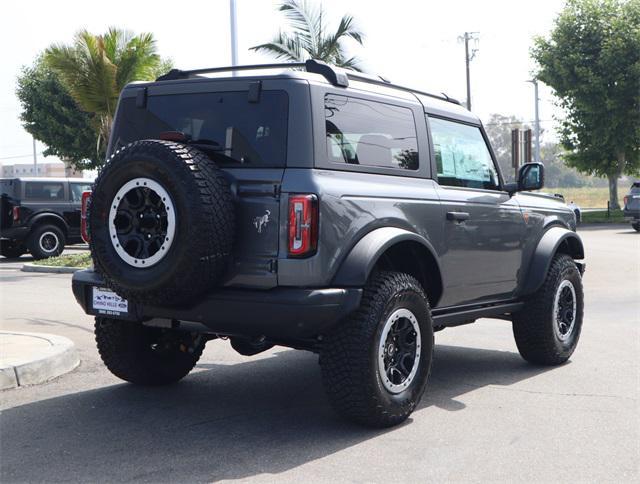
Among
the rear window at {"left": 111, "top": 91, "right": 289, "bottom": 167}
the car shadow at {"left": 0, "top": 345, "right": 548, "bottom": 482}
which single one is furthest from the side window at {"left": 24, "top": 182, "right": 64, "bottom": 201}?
the rear window at {"left": 111, "top": 91, "right": 289, "bottom": 167}

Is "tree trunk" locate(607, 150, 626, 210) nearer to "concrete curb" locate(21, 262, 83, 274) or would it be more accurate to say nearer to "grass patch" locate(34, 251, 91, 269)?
"grass patch" locate(34, 251, 91, 269)

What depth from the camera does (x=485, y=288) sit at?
6.50 meters

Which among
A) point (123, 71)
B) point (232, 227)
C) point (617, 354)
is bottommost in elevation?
point (617, 354)

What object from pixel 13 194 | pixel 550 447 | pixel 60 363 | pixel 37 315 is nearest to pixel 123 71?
pixel 13 194

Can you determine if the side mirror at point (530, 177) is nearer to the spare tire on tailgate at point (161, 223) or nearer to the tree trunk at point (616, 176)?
the spare tire on tailgate at point (161, 223)

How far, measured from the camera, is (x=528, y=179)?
6.89 meters

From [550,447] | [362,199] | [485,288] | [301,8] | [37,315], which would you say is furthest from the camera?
[301,8]

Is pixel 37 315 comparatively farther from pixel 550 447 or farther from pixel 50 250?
pixel 50 250

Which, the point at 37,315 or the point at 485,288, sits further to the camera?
the point at 37,315

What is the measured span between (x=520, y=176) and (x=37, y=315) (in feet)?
20.5

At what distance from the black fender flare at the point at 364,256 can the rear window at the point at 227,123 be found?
2.17 feet

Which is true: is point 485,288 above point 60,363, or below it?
above

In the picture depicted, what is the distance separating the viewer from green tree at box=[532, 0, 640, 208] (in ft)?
129

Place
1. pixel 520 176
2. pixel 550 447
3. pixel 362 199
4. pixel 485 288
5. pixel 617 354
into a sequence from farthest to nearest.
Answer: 1. pixel 617 354
2. pixel 520 176
3. pixel 485 288
4. pixel 362 199
5. pixel 550 447
